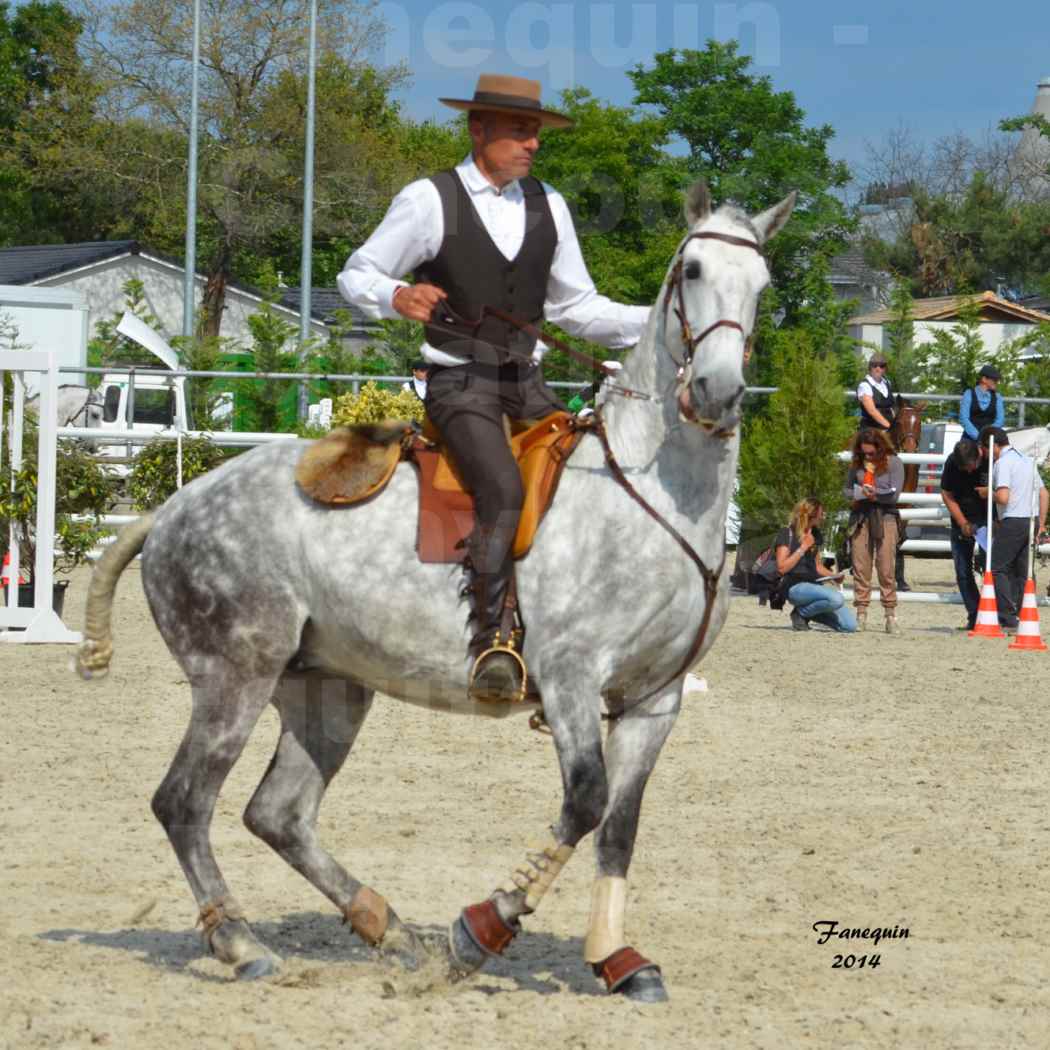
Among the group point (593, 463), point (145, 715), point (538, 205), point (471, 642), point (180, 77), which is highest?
point (180, 77)

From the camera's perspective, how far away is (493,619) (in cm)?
578

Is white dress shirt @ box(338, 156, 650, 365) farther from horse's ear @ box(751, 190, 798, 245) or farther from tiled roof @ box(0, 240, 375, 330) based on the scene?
tiled roof @ box(0, 240, 375, 330)

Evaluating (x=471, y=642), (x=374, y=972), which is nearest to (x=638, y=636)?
(x=471, y=642)

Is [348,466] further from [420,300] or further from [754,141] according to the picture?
[754,141]

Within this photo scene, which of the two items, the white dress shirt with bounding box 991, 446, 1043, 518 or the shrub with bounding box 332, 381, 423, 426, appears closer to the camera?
the white dress shirt with bounding box 991, 446, 1043, 518

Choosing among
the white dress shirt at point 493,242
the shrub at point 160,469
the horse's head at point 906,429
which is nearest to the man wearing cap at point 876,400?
the horse's head at point 906,429

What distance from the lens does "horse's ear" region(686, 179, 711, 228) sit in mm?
5676

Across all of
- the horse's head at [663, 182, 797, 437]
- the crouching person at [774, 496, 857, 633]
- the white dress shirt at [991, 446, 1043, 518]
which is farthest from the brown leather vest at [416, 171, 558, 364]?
the white dress shirt at [991, 446, 1043, 518]

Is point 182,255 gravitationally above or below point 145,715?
above

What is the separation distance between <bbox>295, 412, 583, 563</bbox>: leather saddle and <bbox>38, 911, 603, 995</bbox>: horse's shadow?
4.47 ft

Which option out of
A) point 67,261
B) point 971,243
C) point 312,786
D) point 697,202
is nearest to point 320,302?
point 67,261

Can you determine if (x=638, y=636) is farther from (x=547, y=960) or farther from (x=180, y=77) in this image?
(x=180, y=77)

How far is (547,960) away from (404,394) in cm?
1439

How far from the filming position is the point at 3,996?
18.1ft
